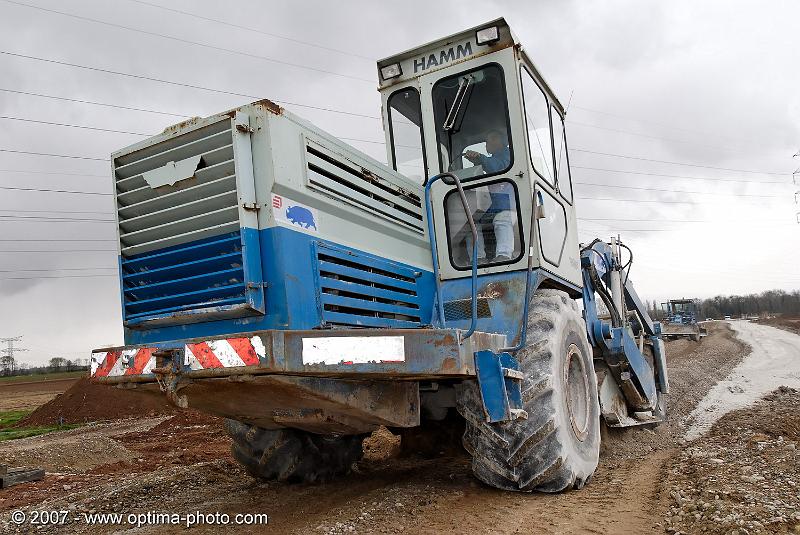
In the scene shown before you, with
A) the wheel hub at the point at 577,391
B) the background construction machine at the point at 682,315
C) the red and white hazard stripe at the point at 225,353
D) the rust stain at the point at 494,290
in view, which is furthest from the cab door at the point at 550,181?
the background construction machine at the point at 682,315

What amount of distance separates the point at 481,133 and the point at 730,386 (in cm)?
1218

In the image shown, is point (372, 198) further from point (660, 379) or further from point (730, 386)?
point (730, 386)

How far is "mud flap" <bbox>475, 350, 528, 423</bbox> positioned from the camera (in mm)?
4242

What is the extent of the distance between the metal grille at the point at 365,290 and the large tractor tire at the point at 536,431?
73cm

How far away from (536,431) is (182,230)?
8.75 ft

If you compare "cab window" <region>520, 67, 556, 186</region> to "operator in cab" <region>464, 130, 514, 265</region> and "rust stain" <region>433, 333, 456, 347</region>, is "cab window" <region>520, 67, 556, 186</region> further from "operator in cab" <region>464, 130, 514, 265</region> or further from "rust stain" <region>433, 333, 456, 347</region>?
"rust stain" <region>433, 333, 456, 347</region>

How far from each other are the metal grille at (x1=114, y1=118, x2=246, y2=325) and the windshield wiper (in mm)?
2120

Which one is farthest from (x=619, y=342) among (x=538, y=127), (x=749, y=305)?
(x=749, y=305)

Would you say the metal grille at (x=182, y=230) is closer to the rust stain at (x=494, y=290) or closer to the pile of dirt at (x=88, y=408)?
the rust stain at (x=494, y=290)

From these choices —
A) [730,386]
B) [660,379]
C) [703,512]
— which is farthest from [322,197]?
[730,386]

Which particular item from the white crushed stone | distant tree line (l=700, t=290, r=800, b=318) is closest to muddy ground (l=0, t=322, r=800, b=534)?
the white crushed stone

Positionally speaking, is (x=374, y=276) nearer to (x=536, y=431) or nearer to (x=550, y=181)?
(x=536, y=431)

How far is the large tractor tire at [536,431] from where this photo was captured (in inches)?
182

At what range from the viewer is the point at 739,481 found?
15.7 ft
